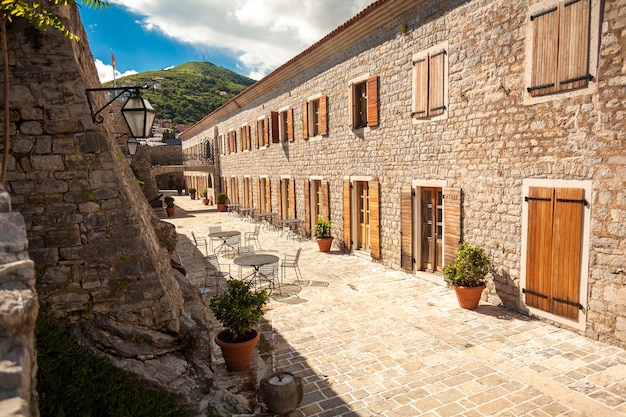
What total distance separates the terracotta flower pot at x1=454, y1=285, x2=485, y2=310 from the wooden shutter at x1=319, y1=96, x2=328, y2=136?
6935mm

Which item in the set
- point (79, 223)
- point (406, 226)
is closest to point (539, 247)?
point (406, 226)

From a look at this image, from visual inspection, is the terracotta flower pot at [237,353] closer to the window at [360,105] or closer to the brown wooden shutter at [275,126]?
the window at [360,105]

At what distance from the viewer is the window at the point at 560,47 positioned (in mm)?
5273

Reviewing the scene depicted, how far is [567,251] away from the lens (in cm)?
562

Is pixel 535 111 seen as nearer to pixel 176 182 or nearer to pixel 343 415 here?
pixel 343 415

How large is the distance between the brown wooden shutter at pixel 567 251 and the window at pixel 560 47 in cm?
157

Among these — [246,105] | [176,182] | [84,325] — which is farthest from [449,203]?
[176,182]

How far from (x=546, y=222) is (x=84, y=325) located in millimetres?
6339

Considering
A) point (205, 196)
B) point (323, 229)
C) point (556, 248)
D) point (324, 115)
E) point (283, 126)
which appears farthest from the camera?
point (205, 196)

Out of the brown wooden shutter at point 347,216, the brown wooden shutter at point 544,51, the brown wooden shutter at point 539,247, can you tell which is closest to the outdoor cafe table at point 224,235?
the brown wooden shutter at point 347,216

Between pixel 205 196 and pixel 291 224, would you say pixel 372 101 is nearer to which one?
pixel 291 224

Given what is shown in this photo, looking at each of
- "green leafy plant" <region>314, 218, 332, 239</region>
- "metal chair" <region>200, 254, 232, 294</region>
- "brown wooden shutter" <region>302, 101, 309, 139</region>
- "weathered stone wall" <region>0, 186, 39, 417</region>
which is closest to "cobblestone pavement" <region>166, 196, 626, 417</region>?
"metal chair" <region>200, 254, 232, 294</region>

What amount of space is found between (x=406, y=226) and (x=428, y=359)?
4.18m

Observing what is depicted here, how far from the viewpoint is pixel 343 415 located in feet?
13.0
